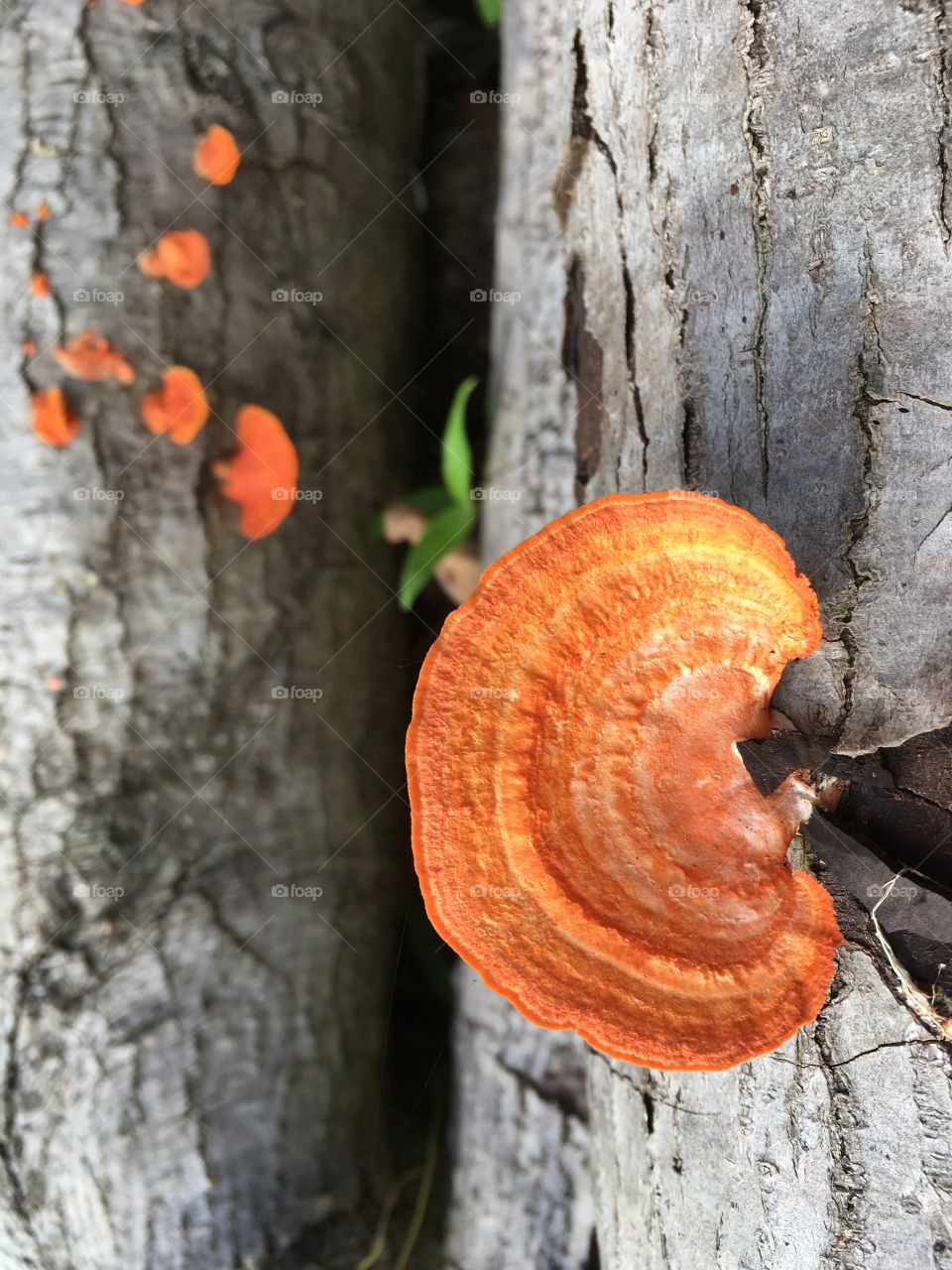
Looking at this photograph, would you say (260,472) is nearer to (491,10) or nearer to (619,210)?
(619,210)

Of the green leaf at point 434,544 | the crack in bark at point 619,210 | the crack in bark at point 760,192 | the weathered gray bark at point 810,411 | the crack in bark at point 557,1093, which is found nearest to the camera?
the weathered gray bark at point 810,411

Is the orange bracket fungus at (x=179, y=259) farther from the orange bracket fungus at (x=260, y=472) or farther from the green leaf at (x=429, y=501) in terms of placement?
the green leaf at (x=429, y=501)

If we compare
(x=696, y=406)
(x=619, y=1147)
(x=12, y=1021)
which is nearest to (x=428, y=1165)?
(x=619, y=1147)

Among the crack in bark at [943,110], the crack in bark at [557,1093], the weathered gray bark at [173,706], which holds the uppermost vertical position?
the crack in bark at [943,110]

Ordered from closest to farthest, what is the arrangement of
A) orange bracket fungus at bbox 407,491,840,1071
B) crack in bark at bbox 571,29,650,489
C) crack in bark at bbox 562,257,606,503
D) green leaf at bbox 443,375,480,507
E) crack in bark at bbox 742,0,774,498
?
orange bracket fungus at bbox 407,491,840,1071
crack in bark at bbox 742,0,774,498
crack in bark at bbox 571,29,650,489
crack in bark at bbox 562,257,606,503
green leaf at bbox 443,375,480,507

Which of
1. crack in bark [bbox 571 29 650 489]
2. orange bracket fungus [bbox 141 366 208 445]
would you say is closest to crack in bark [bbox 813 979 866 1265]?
crack in bark [bbox 571 29 650 489]

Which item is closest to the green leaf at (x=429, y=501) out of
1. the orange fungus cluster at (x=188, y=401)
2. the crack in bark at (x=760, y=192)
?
the orange fungus cluster at (x=188, y=401)

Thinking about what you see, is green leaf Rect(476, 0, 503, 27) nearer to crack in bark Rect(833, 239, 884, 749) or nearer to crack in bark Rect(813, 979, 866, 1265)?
crack in bark Rect(833, 239, 884, 749)

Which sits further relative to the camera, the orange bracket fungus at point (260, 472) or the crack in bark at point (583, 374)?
the orange bracket fungus at point (260, 472)

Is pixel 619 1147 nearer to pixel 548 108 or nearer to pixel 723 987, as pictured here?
pixel 723 987
